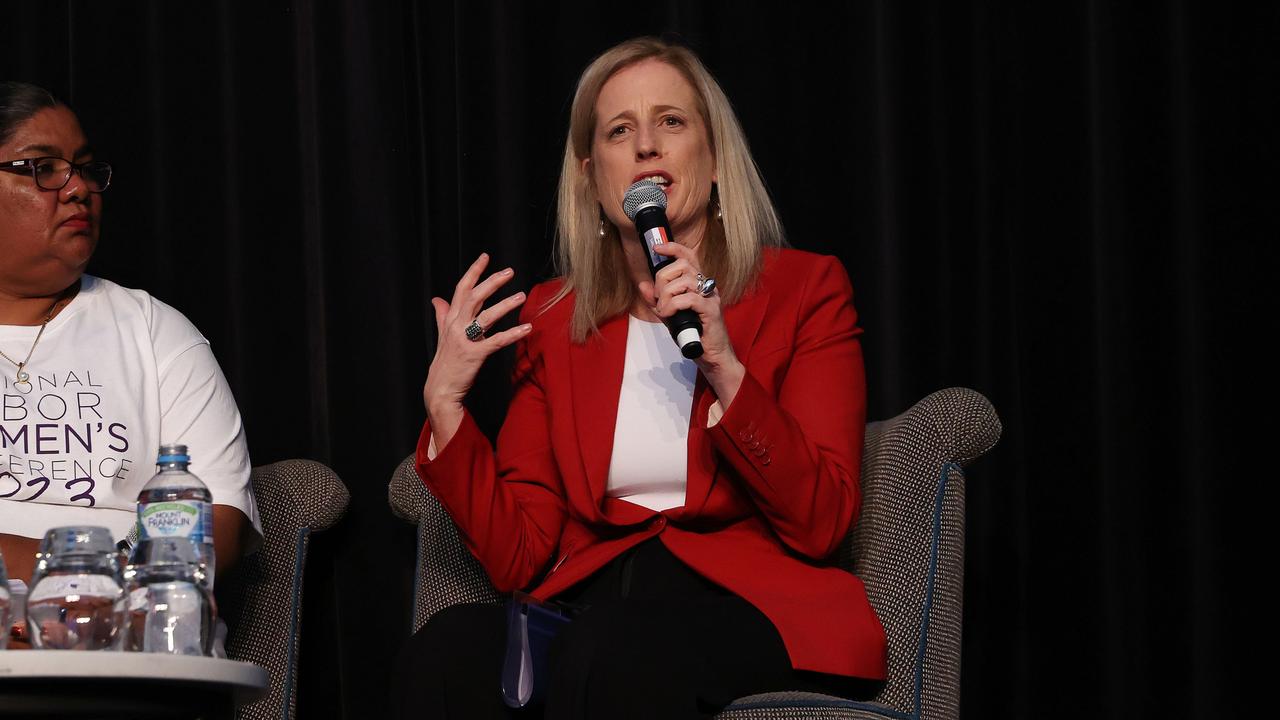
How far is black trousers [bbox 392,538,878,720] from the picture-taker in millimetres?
1506

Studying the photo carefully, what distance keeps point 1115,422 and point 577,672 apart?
1.26 meters

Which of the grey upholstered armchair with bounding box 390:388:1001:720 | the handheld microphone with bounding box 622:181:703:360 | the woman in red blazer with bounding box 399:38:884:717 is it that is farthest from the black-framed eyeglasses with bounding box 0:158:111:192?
the grey upholstered armchair with bounding box 390:388:1001:720

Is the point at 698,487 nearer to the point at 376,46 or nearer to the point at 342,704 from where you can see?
the point at 342,704

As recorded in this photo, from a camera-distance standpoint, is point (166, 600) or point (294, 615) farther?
point (294, 615)

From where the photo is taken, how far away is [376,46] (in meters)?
2.57

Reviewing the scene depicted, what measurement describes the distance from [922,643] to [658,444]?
47cm

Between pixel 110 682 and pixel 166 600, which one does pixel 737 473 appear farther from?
pixel 110 682

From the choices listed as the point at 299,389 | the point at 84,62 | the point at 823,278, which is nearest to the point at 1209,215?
the point at 823,278

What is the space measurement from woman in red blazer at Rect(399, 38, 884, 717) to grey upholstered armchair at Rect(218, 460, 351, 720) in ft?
1.30

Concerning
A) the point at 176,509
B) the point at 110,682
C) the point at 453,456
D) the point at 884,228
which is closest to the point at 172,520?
the point at 176,509

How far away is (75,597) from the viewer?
1315 mm

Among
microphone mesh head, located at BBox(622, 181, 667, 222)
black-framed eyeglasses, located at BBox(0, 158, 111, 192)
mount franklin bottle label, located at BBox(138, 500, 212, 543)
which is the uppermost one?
black-framed eyeglasses, located at BBox(0, 158, 111, 192)

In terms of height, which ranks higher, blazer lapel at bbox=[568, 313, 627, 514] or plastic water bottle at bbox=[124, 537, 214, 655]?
blazer lapel at bbox=[568, 313, 627, 514]

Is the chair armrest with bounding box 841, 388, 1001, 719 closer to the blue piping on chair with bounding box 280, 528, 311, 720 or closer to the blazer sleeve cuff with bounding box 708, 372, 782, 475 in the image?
the blazer sleeve cuff with bounding box 708, 372, 782, 475
